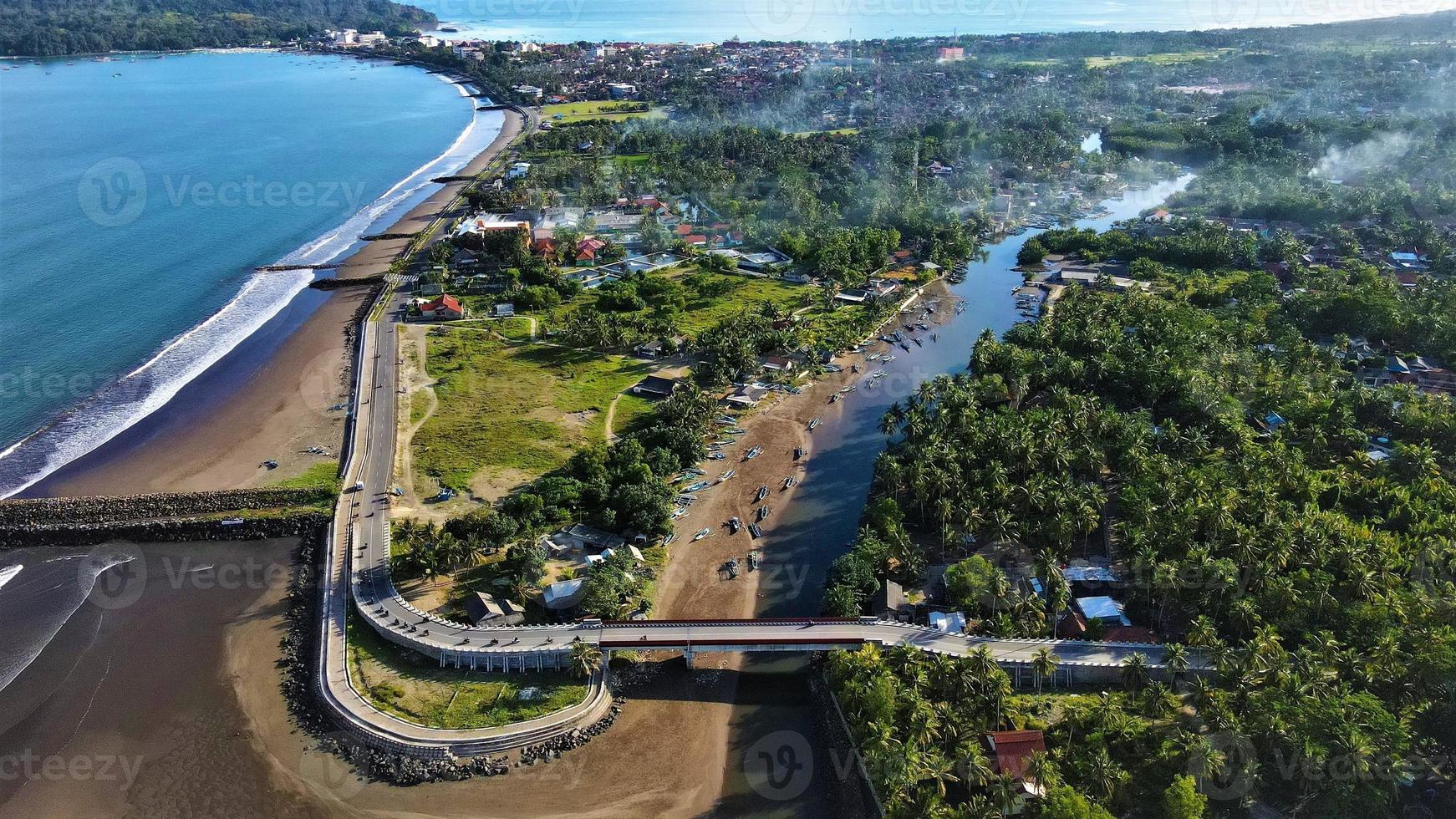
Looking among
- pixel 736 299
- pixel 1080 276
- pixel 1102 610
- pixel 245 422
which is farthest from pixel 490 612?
pixel 1080 276

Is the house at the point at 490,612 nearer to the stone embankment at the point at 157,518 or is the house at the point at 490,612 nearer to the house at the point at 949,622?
the stone embankment at the point at 157,518

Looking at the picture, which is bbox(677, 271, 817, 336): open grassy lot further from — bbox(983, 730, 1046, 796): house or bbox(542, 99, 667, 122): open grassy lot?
bbox(542, 99, 667, 122): open grassy lot

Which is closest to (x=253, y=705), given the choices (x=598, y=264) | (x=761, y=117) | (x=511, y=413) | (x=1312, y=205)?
(x=511, y=413)

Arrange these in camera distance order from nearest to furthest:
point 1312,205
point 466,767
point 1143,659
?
point 466,767 < point 1143,659 < point 1312,205

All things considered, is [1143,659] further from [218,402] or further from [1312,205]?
[1312,205]

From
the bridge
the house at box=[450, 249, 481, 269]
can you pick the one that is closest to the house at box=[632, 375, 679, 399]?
the bridge

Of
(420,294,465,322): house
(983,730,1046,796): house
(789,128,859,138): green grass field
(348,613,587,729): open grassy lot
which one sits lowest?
(348,613,587,729): open grassy lot

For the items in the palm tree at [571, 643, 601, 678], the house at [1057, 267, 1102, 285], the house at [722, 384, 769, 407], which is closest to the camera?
the palm tree at [571, 643, 601, 678]
